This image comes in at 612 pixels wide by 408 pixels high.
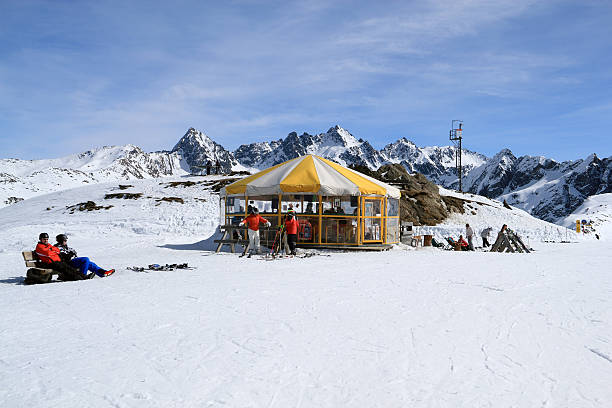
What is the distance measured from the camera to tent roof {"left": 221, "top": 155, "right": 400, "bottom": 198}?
1562 cm

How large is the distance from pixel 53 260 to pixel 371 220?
11.2 meters

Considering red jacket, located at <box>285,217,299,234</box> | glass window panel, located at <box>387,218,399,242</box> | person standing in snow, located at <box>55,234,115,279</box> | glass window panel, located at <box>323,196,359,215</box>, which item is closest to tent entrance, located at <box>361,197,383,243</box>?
glass window panel, located at <box>323,196,359,215</box>

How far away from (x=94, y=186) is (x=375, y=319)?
1860 inches

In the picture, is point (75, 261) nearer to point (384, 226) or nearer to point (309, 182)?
point (309, 182)

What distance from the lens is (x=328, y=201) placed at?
17906 millimetres

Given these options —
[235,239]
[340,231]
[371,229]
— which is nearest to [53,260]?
[235,239]

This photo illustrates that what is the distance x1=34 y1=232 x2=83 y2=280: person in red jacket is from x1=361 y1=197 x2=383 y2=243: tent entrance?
10084 millimetres

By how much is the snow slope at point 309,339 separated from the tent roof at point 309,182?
557 centimetres

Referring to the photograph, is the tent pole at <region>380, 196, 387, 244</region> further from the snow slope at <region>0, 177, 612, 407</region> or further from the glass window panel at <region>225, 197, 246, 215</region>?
the snow slope at <region>0, 177, 612, 407</region>

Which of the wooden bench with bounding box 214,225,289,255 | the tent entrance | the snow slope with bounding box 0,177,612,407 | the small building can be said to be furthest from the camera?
the tent entrance

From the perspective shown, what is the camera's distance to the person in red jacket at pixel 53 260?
890 centimetres

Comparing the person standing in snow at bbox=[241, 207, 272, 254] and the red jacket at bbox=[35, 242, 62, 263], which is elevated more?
the person standing in snow at bbox=[241, 207, 272, 254]

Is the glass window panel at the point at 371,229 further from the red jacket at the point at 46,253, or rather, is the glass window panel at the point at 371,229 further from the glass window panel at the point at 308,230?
the red jacket at the point at 46,253

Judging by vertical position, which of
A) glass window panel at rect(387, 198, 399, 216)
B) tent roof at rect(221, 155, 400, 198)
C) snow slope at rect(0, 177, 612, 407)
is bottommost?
snow slope at rect(0, 177, 612, 407)
